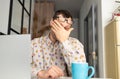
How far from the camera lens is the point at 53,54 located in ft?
2.90

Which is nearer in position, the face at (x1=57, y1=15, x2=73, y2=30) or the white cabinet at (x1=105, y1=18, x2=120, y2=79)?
the face at (x1=57, y1=15, x2=73, y2=30)

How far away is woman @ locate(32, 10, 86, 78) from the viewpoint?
0.72 meters

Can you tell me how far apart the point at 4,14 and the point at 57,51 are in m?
1.52

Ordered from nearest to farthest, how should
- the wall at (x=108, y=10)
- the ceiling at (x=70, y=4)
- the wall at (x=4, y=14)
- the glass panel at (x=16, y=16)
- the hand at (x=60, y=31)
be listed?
the hand at (x=60, y=31), the wall at (x=4, y=14), the wall at (x=108, y=10), the glass panel at (x=16, y=16), the ceiling at (x=70, y=4)

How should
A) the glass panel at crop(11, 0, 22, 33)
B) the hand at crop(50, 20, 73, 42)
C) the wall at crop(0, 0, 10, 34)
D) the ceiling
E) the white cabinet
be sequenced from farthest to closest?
1. the ceiling
2. the glass panel at crop(11, 0, 22, 33)
3. the wall at crop(0, 0, 10, 34)
4. the white cabinet
5. the hand at crop(50, 20, 73, 42)

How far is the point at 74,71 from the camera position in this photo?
2.11 ft

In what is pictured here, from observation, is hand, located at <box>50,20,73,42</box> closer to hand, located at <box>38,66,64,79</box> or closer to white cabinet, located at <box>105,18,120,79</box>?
hand, located at <box>38,66,64,79</box>

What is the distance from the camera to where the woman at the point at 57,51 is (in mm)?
725

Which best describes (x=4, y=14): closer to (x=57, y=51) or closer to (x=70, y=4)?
(x=57, y=51)

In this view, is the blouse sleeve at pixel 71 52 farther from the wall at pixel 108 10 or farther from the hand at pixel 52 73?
the wall at pixel 108 10

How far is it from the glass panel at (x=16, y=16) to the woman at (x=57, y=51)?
5.57 feet

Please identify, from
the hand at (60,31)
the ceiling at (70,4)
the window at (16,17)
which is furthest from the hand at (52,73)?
the ceiling at (70,4)

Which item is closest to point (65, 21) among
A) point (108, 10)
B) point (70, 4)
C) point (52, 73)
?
point (52, 73)

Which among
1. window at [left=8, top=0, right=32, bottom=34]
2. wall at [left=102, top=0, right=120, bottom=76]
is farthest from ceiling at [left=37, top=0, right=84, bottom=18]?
wall at [left=102, top=0, right=120, bottom=76]
